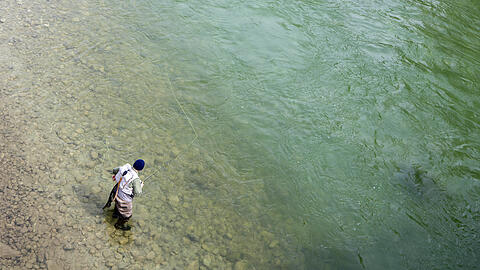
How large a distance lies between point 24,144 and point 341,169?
7903 mm

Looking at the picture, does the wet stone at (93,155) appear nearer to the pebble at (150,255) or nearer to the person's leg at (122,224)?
the person's leg at (122,224)

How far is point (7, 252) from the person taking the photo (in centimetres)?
671

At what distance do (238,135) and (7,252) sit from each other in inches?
236

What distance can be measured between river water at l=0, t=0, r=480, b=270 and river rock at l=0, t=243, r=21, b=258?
48 millimetres

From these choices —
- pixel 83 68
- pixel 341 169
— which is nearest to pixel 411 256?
pixel 341 169

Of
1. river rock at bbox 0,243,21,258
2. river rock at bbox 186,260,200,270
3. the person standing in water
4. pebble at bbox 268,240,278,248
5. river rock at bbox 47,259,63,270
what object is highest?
the person standing in water

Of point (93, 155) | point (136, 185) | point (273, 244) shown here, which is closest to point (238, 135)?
point (273, 244)

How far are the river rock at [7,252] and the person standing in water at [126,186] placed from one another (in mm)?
1867

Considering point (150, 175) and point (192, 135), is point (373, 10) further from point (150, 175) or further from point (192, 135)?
point (150, 175)

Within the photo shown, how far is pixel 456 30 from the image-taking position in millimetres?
15797

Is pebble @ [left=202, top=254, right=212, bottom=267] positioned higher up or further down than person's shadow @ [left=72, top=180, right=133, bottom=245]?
further down

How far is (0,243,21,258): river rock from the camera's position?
6.67 metres

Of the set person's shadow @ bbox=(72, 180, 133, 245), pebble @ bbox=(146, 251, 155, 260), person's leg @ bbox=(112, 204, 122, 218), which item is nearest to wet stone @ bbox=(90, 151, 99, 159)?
person's shadow @ bbox=(72, 180, 133, 245)

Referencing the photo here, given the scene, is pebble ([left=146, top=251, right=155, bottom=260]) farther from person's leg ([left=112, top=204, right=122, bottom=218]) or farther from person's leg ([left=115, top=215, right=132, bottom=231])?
person's leg ([left=112, top=204, right=122, bottom=218])
